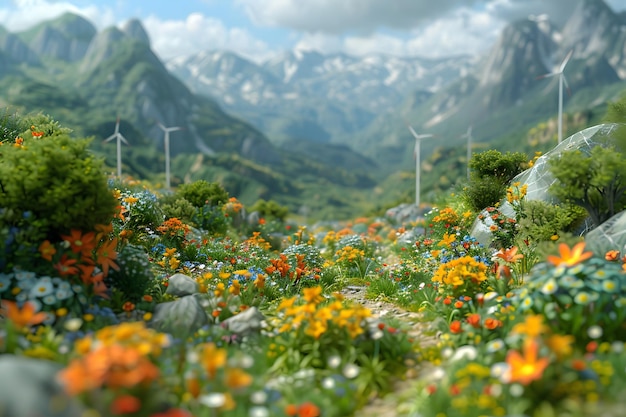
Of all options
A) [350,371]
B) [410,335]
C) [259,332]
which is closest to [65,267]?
[259,332]

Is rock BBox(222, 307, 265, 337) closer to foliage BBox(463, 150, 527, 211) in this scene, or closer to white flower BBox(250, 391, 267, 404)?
white flower BBox(250, 391, 267, 404)

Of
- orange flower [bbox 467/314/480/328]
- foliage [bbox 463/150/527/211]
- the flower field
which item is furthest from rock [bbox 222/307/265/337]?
foliage [bbox 463/150/527/211]

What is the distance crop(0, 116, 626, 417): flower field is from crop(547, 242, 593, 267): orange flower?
0.10ft

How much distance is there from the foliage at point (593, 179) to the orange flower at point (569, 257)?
2.38 meters

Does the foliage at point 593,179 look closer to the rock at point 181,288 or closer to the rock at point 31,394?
the rock at point 181,288

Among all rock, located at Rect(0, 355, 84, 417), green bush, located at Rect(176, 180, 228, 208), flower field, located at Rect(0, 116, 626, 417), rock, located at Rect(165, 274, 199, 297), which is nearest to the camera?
rock, located at Rect(0, 355, 84, 417)

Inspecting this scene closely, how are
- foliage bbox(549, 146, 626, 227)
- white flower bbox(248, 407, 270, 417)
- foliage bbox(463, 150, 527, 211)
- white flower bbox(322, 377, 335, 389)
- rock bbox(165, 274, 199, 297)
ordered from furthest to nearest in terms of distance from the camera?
foliage bbox(463, 150, 527, 211)
rock bbox(165, 274, 199, 297)
foliage bbox(549, 146, 626, 227)
white flower bbox(322, 377, 335, 389)
white flower bbox(248, 407, 270, 417)

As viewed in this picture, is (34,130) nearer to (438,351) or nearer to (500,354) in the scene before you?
(438,351)

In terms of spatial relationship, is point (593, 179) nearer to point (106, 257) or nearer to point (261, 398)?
point (261, 398)

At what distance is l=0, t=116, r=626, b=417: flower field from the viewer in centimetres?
455

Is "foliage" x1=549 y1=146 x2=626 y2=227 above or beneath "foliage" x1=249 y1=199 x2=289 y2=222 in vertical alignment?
above

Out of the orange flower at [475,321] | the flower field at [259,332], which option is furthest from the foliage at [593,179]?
the orange flower at [475,321]

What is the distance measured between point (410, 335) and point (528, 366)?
3.36 m

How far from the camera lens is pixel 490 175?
1555 cm
